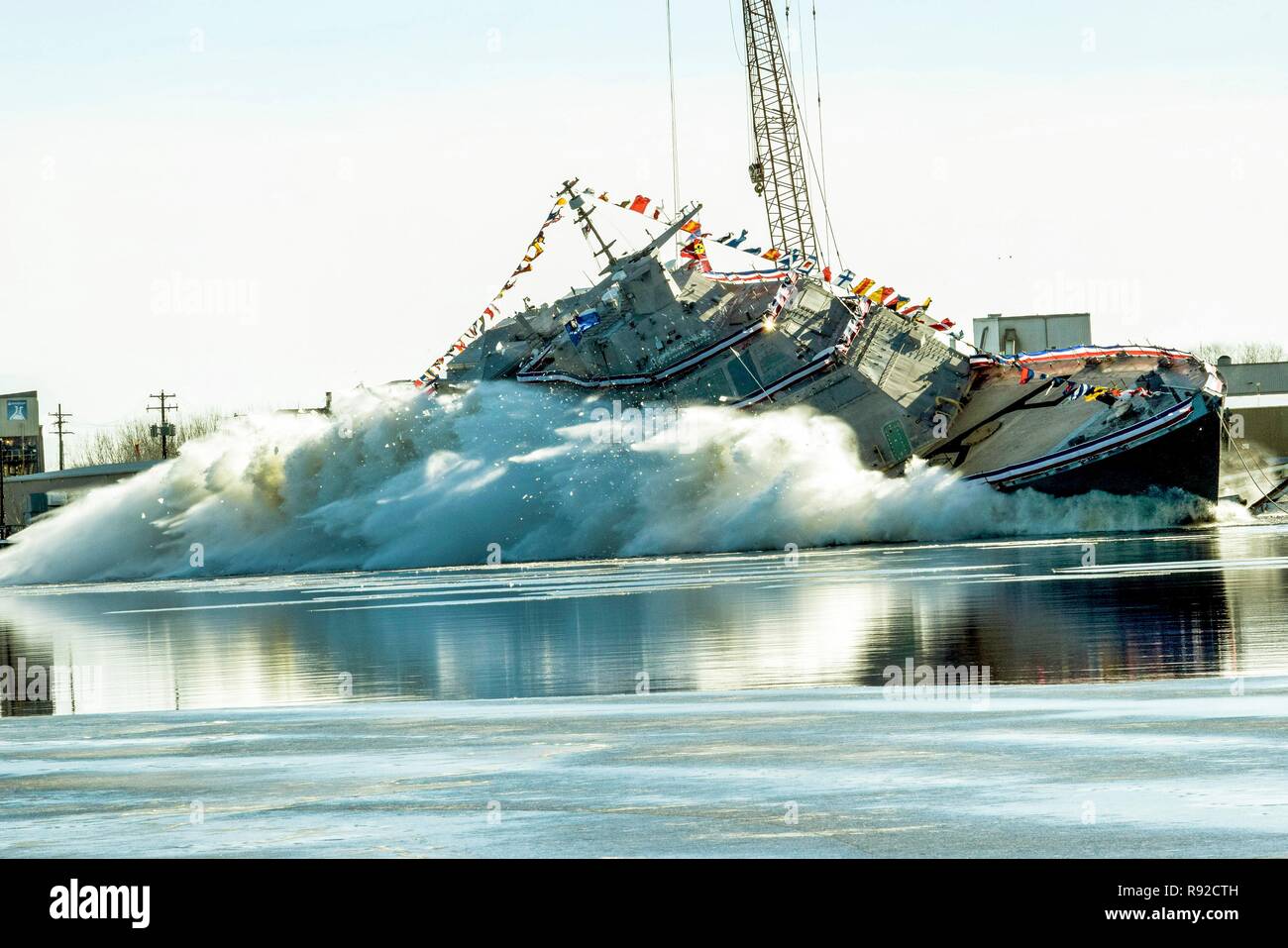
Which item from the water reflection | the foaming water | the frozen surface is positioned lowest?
the water reflection

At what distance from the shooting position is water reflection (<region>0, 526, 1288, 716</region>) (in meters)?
18.5

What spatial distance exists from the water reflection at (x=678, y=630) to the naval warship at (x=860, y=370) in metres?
11.3

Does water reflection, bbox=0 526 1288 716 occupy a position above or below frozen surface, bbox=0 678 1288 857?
below

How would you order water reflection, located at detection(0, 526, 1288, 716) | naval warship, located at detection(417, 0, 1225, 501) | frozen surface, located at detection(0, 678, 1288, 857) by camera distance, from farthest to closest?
naval warship, located at detection(417, 0, 1225, 501)
water reflection, located at detection(0, 526, 1288, 716)
frozen surface, located at detection(0, 678, 1288, 857)

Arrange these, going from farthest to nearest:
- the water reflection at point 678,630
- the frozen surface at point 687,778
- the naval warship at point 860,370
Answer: the naval warship at point 860,370, the water reflection at point 678,630, the frozen surface at point 687,778

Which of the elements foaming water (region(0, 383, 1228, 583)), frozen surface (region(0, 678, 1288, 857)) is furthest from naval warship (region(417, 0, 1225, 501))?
frozen surface (region(0, 678, 1288, 857))

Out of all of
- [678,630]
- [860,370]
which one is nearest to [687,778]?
[678,630]

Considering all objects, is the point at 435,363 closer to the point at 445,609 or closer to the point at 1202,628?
the point at 445,609

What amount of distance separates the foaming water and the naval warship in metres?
0.79

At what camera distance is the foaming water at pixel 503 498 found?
54656 mm

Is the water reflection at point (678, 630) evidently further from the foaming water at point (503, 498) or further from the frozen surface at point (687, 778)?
the foaming water at point (503, 498)

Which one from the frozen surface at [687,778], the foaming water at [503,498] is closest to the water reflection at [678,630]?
the frozen surface at [687,778]

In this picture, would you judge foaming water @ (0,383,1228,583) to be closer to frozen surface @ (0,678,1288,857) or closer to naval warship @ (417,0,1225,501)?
naval warship @ (417,0,1225,501)

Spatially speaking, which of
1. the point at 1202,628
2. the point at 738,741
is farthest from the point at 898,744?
the point at 1202,628
